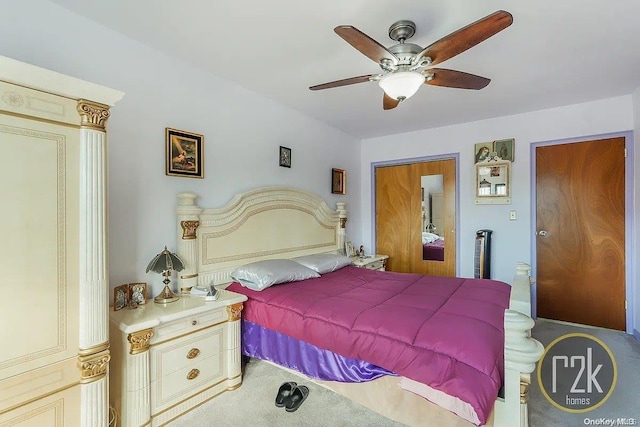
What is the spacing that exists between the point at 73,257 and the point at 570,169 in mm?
4426

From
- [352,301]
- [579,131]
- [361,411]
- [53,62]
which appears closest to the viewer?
[53,62]

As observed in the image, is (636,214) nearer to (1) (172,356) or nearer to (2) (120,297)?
(1) (172,356)

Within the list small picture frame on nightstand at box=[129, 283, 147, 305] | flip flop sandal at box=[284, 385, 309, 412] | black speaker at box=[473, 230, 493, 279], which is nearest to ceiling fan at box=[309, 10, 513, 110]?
small picture frame on nightstand at box=[129, 283, 147, 305]

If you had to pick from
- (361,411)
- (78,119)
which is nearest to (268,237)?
(361,411)

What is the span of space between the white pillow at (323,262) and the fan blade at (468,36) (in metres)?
1.99

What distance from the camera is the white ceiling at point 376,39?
5.76 ft

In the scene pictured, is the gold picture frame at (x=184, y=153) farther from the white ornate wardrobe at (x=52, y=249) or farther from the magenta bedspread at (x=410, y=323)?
the magenta bedspread at (x=410, y=323)

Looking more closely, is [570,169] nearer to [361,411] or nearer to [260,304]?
[361,411]

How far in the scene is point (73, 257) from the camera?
4.45ft

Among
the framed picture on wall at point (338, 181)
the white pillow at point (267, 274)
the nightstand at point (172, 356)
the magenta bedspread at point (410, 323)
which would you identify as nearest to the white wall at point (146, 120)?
the nightstand at point (172, 356)

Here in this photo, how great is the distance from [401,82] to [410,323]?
134cm

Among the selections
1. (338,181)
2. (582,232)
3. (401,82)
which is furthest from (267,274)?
(582,232)

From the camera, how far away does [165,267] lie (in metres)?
2.04

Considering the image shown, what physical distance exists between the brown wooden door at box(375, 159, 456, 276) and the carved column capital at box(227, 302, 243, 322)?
2928 mm
